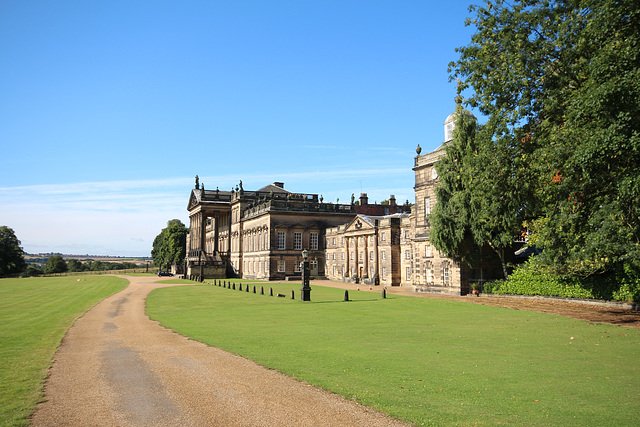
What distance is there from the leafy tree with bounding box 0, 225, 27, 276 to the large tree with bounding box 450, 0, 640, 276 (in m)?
99.8

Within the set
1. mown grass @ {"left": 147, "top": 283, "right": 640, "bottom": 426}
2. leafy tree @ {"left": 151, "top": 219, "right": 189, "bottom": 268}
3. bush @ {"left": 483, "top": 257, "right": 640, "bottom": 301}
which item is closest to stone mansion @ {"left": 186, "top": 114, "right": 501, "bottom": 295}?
bush @ {"left": 483, "top": 257, "right": 640, "bottom": 301}

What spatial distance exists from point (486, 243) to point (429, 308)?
13.6 metres

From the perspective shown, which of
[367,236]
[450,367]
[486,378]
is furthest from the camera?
[367,236]

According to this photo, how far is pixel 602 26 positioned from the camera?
47.5 feet

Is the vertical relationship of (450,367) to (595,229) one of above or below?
below

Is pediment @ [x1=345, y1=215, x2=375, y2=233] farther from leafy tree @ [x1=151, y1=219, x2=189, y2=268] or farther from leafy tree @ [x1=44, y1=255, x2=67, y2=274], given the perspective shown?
leafy tree @ [x1=44, y1=255, x2=67, y2=274]

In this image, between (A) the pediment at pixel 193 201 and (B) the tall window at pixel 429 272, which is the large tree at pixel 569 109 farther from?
(A) the pediment at pixel 193 201

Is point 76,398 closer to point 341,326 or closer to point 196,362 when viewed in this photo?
point 196,362

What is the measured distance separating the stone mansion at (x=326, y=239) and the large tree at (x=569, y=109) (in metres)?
18.3

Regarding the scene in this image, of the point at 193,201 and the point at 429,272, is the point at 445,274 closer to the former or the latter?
the point at 429,272

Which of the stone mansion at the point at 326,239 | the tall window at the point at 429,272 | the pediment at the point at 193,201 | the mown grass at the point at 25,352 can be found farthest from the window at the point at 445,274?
the pediment at the point at 193,201

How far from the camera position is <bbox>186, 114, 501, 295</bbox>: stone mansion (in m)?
39.8

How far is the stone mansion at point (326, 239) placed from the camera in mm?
39844

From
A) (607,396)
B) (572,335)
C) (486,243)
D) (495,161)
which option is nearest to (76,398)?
(607,396)
